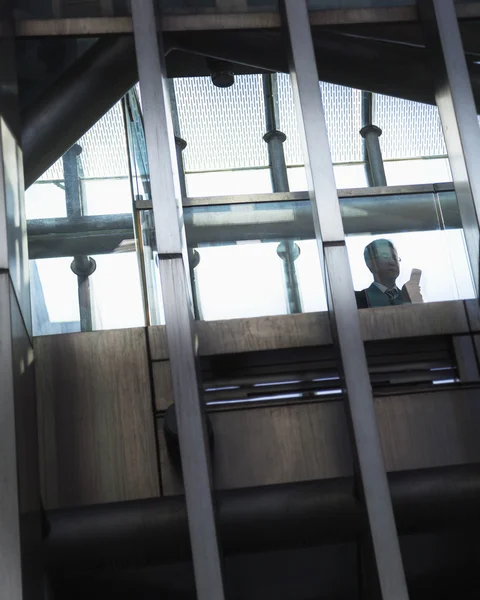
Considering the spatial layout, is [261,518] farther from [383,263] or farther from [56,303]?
[383,263]

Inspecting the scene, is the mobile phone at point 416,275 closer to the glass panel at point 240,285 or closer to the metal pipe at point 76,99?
the glass panel at point 240,285

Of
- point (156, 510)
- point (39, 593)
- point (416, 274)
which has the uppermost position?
point (416, 274)

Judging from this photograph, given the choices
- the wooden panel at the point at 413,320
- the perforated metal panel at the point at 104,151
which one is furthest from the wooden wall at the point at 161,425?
the perforated metal panel at the point at 104,151

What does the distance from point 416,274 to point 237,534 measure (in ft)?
7.13

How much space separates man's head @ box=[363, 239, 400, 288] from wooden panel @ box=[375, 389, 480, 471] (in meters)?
0.81

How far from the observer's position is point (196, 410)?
211 inches

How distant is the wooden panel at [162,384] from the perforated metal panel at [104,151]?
1.50m

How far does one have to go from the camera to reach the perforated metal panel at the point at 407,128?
8.46 m

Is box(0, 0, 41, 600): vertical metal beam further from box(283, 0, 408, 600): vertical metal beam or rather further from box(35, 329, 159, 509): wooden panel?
box(283, 0, 408, 600): vertical metal beam

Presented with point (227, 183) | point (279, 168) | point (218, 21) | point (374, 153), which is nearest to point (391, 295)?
point (227, 183)

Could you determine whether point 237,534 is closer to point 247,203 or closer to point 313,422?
point 313,422

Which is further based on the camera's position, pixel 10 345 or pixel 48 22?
pixel 48 22

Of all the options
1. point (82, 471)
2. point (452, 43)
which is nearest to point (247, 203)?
point (452, 43)

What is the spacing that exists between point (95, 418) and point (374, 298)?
6.45 ft
